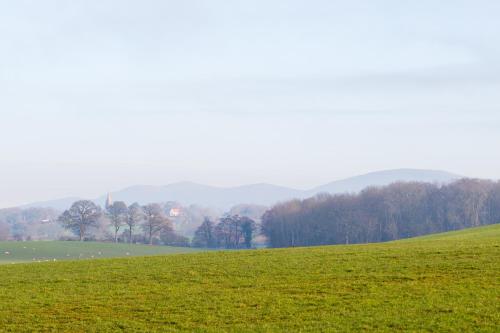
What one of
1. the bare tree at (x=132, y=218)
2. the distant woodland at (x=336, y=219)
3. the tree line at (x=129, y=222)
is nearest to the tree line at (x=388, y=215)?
the distant woodland at (x=336, y=219)

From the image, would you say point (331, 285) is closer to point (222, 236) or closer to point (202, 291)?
point (202, 291)

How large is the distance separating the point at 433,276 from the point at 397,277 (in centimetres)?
106

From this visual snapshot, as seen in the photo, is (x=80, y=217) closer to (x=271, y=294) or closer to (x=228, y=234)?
(x=228, y=234)

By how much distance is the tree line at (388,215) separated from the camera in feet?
343

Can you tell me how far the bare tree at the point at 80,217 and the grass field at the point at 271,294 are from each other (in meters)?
89.2

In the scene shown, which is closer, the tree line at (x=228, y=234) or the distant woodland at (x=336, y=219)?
the distant woodland at (x=336, y=219)

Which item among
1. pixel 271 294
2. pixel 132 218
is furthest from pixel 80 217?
pixel 271 294

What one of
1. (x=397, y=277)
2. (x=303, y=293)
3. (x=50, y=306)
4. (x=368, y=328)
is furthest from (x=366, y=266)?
(x=50, y=306)

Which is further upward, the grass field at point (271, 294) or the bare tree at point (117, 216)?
the bare tree at point (117, 216)

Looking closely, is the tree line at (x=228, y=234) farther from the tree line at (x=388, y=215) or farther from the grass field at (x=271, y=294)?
the grass field at (x=271, y=294)

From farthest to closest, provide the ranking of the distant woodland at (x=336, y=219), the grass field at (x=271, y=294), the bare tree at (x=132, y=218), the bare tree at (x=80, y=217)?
the bare tree at (x=132, y=218)
the bare tree at (x=80, y=217)
the distant woodland at (x=336, y=219)
the grass field at (x=271, y=294)

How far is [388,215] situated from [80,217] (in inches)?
2023

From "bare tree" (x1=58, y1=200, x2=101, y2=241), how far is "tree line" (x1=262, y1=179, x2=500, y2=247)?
2950 centimetres

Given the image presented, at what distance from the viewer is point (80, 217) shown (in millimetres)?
114500
